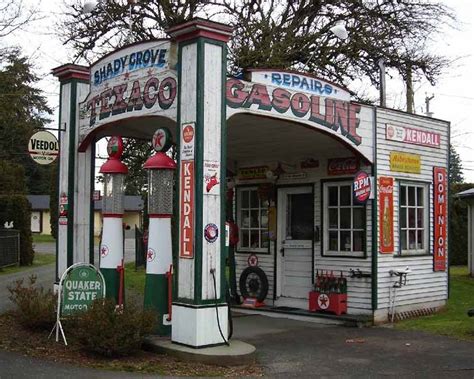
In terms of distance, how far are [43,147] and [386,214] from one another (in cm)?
613

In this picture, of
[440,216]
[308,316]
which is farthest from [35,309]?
[440,216]

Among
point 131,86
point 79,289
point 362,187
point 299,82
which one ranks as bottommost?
point 79,289

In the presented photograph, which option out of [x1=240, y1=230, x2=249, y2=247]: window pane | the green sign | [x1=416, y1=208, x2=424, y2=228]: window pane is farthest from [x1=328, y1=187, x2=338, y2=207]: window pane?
the green sign

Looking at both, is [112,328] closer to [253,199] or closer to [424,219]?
[253,199]

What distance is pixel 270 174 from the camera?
1304 centimetres

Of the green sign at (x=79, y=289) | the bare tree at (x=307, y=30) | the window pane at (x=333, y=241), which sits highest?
the bare tree at (x=307, y=30)

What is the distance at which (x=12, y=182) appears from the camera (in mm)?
34562

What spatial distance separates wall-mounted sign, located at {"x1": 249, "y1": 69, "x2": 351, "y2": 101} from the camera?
937 cm

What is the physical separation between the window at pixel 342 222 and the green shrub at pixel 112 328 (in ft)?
15.7

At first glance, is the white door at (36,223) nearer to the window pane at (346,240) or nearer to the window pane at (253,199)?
the window pane at (253,199)

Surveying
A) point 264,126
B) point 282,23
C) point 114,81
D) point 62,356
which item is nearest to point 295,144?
point 264,126

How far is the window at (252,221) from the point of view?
13.5 m

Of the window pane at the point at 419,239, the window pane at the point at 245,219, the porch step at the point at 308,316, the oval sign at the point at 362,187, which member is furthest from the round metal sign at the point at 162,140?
the window pane at the point at 419,239

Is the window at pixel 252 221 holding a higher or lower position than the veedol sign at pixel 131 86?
lower
